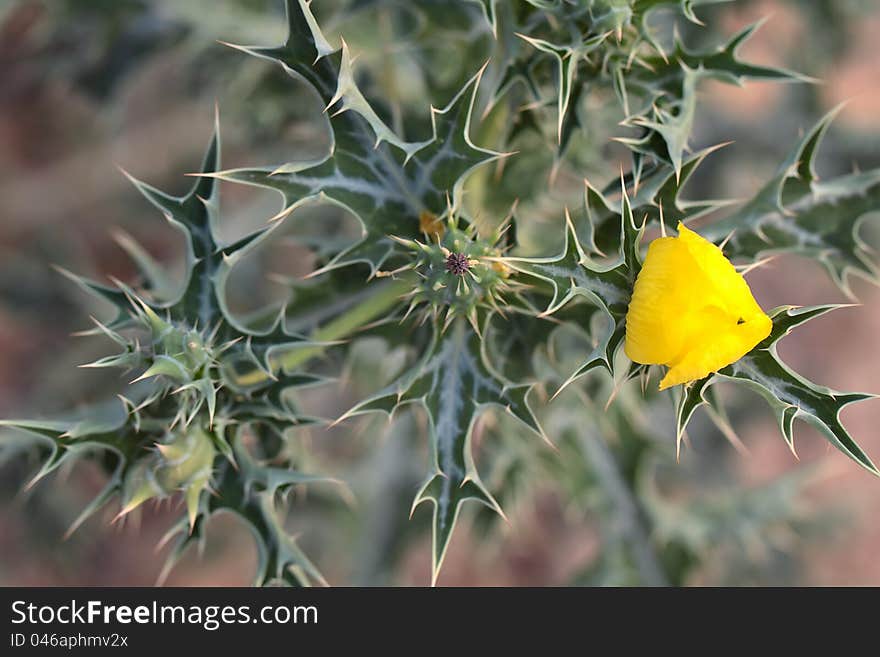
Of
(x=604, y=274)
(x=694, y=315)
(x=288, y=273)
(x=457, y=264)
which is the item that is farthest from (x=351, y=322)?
(x=288, y=273)

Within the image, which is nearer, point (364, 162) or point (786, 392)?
point (786, 392)

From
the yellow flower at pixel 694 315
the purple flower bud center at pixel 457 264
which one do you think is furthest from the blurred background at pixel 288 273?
the yellow flower at pixel 694 315

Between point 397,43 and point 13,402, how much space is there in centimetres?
199

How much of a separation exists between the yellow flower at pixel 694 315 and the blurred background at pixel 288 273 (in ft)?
2.66

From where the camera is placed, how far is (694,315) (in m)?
1.06

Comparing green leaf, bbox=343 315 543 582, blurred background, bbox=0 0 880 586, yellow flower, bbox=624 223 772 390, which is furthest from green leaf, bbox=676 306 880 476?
blurred background, bbox=0 0 880 586

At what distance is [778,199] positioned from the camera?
1.48 m

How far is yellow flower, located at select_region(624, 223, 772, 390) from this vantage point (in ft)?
3.47

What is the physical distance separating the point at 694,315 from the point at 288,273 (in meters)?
2.30

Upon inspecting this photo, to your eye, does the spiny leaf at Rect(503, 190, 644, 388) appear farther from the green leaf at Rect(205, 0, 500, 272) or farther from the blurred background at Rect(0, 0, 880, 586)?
the blurred background at Rect(0, 0, 880, 586)

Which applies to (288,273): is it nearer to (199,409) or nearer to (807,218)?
(199,409)

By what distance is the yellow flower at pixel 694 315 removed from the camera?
106cm

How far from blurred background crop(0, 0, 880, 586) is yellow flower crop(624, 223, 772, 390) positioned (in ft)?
2.66
